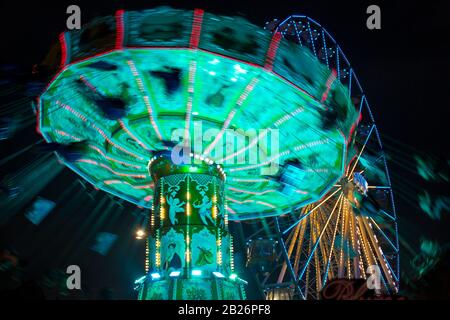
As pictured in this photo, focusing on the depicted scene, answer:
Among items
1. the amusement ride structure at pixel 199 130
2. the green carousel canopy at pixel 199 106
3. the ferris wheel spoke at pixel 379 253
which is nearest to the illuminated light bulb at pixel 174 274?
the amusement ride structure at pixel 199 130

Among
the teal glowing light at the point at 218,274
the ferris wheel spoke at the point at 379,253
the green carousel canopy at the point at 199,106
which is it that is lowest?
the teal glowing light at the point at 218,274

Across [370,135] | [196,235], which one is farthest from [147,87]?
[370,135]

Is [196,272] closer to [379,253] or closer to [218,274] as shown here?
[218,274]

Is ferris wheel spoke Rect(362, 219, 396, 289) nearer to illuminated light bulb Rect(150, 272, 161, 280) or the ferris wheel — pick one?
the ferris wheel

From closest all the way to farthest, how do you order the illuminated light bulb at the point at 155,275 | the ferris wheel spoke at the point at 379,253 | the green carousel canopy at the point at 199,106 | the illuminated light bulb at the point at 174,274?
the green carousel canopy at the point at 199,106 → the illuminated light bulb at the point at 174,274 → the illuminated light bulb at the point at 155,275 → the ferris wheel spoke at the point at 379,253

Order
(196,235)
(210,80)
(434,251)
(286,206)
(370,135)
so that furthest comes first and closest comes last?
(370,135)
(286,206)
(196,235)
(210,80)
(434,251)

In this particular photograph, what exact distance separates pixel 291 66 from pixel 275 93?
1.68m

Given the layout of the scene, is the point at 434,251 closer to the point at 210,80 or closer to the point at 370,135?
the point at 210,80

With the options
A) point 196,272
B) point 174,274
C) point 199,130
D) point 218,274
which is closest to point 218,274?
point 218,274

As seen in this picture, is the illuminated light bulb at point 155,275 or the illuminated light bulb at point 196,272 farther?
the illuminated light bulb at point 155,275

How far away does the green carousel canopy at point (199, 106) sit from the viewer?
58.7 ft

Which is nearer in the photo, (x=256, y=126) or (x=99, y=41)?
(x=99, y=41)

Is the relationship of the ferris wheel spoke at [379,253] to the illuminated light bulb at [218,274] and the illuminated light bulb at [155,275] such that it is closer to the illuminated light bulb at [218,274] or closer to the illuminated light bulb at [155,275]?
the illuminated light bulb at [218,274]

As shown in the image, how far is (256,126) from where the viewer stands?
22.7 metres
